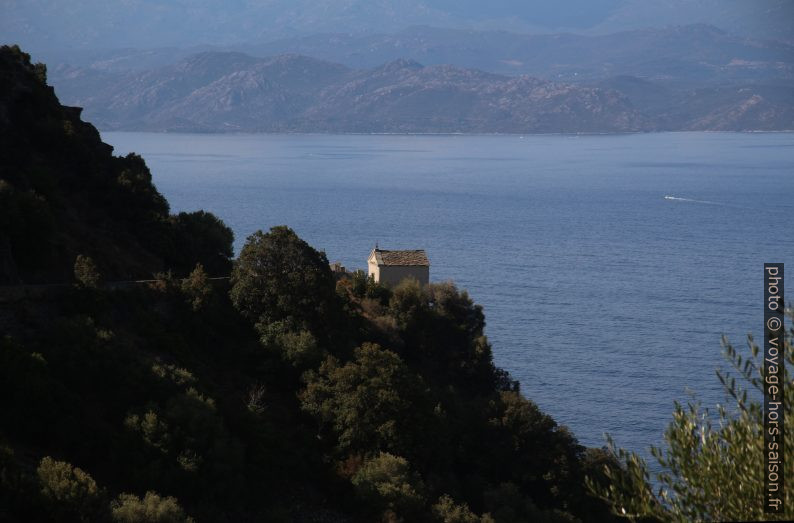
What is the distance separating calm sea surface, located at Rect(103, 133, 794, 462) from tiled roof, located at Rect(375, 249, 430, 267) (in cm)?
680

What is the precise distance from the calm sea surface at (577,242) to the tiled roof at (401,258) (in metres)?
6.80

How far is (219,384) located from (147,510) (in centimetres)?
702

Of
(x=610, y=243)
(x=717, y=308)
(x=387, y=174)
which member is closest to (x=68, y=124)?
(x=717, y=308)

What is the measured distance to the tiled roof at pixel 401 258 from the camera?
119 ft

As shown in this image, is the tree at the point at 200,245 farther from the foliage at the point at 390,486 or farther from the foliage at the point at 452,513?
the foliage at the point at 452,513

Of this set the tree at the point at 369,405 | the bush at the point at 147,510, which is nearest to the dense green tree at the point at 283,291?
the tree at the point at 369,405

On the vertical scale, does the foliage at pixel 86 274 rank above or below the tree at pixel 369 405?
above

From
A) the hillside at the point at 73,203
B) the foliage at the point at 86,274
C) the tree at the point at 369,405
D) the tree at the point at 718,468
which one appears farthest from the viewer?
the hillside at the point at 73,203

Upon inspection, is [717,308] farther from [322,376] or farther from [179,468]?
[179,468]

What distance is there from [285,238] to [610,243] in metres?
52.0

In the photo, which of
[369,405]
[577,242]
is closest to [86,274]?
[369,405]

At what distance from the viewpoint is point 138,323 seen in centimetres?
2517

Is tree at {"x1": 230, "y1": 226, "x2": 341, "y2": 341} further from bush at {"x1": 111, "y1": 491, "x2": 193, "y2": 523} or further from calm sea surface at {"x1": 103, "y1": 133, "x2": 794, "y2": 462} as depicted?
calm sea surface at {"x1": 103, "y1": 133, "x2": 794, "y2": 462}

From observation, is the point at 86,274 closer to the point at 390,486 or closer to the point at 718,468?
the point at 390,486
